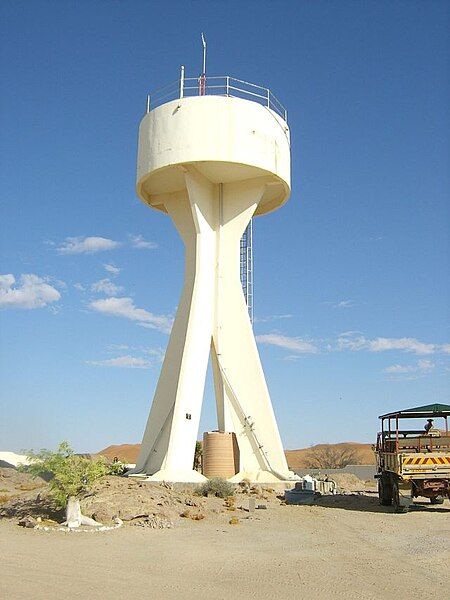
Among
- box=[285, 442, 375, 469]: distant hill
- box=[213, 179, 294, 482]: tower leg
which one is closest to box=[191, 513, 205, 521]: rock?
box=[213, 179, 294, 482]: tower leg

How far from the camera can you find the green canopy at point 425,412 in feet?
58.7

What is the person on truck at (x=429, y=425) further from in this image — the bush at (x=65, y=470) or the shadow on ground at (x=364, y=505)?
the bush at (x=65, y=470)

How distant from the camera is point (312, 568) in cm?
948

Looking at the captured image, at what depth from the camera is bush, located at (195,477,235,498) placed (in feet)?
65.9

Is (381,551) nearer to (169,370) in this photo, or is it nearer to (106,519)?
(106,519)

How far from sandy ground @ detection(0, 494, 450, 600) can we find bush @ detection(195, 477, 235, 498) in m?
4.29

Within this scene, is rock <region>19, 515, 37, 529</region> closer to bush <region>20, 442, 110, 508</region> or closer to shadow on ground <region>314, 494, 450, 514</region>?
bush <region>20, 442, 110, 508</region>

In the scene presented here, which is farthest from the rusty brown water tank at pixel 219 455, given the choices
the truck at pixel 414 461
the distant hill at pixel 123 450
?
the distant hill at pixel 123 450

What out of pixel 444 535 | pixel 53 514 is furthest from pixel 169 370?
pixel 444 535

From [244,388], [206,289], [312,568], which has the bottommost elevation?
[312,568]

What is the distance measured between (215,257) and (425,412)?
10.5 metres

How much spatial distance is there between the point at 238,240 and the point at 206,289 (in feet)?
7.58

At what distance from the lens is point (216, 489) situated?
66.2ft

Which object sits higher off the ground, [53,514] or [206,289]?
[206,289]
